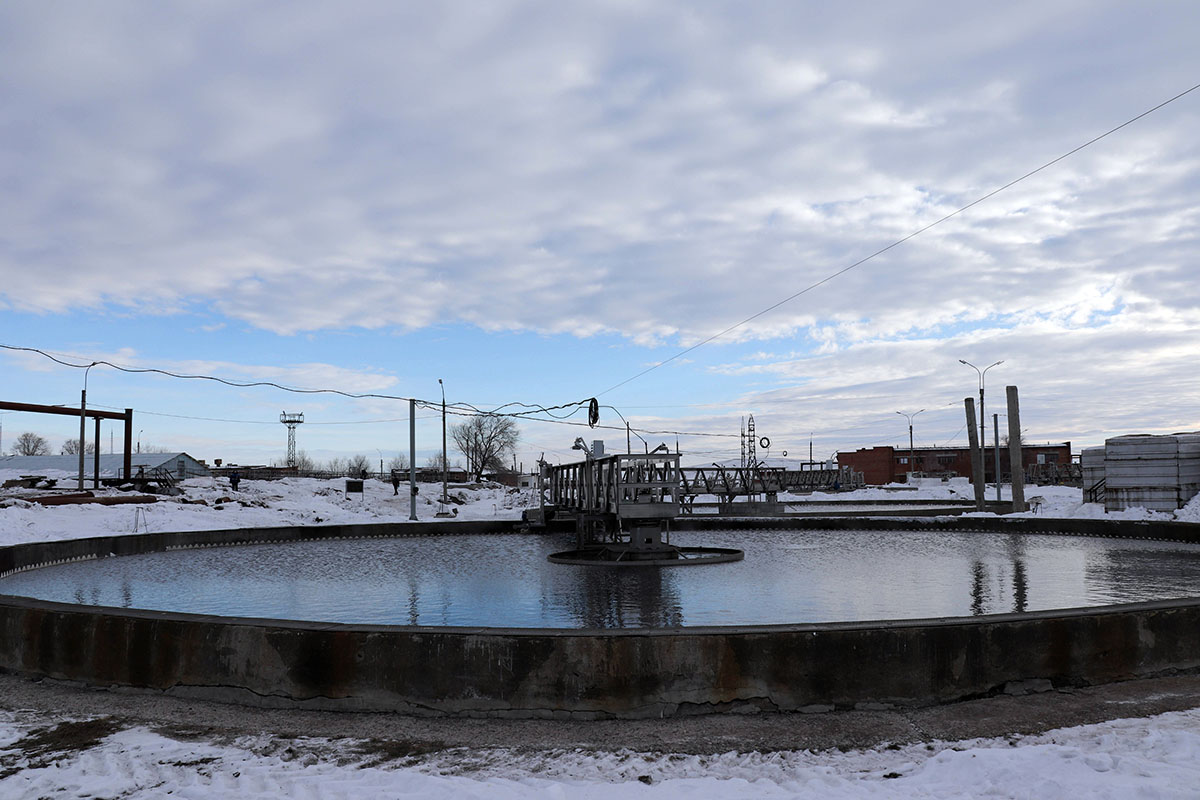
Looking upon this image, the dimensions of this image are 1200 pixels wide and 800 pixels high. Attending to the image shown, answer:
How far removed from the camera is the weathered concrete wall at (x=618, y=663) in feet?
23.2

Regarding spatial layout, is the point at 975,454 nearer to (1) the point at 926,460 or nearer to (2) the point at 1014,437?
(2) the point at 1014,437

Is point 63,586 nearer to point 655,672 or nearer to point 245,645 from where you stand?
point 245,645

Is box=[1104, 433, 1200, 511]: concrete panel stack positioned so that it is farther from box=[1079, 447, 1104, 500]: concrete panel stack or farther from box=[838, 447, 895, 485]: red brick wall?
box=[838, 447, 895, 485]: red brick wall

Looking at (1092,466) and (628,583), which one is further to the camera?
(1092,466)

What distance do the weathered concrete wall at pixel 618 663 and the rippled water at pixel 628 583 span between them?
12.8ft

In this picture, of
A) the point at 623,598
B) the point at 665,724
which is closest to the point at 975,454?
the point at 623,598

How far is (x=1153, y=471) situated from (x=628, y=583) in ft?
89.8

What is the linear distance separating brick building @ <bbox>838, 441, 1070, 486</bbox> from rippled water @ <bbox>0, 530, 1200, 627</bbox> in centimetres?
9908

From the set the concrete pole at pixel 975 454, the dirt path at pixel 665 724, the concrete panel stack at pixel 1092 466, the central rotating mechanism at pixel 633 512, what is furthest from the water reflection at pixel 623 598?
the concrete panel stack at pixel 1092 466

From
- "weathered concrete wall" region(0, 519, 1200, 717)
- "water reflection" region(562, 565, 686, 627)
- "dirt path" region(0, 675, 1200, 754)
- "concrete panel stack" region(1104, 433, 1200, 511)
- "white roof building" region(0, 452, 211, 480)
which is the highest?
"white roof building" region(0, 452, 211, 480)

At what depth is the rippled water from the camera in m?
12.4

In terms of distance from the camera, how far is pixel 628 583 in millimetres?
16688

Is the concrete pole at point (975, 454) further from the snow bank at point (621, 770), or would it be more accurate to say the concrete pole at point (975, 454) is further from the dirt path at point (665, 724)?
the snow bank at point (621, 770)

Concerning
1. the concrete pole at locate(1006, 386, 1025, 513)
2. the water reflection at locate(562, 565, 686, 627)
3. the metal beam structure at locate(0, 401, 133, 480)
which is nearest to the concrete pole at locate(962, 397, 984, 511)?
the concrete pole at locate(1006, 386, 1025, 513)
